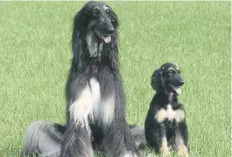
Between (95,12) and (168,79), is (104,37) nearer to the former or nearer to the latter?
(95,12)

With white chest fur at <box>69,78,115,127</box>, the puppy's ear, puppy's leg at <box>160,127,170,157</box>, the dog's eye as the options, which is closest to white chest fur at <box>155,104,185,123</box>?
puppy's leg at <box>160,127,170,157</box>

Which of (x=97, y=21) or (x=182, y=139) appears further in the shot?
(x=182, y=139)

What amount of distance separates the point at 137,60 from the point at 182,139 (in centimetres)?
688

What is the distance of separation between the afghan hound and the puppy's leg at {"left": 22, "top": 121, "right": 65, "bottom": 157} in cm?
44

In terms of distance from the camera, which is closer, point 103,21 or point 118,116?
point 103,21

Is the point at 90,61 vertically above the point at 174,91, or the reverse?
the point at 90,61

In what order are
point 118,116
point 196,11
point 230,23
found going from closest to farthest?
point 118,116
point 230,23
point 196,11

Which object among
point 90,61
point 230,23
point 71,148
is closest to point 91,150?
point 71,148

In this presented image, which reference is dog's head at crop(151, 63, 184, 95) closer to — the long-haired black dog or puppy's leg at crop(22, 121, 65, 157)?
the long-haired black dog

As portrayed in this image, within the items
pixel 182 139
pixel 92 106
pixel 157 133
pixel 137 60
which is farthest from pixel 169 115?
pixel 137 60

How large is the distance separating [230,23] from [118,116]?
512 inches

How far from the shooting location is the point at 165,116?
6.86m

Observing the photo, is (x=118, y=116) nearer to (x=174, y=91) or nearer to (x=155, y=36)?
(x=174, y=91)

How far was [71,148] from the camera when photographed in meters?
6.15
